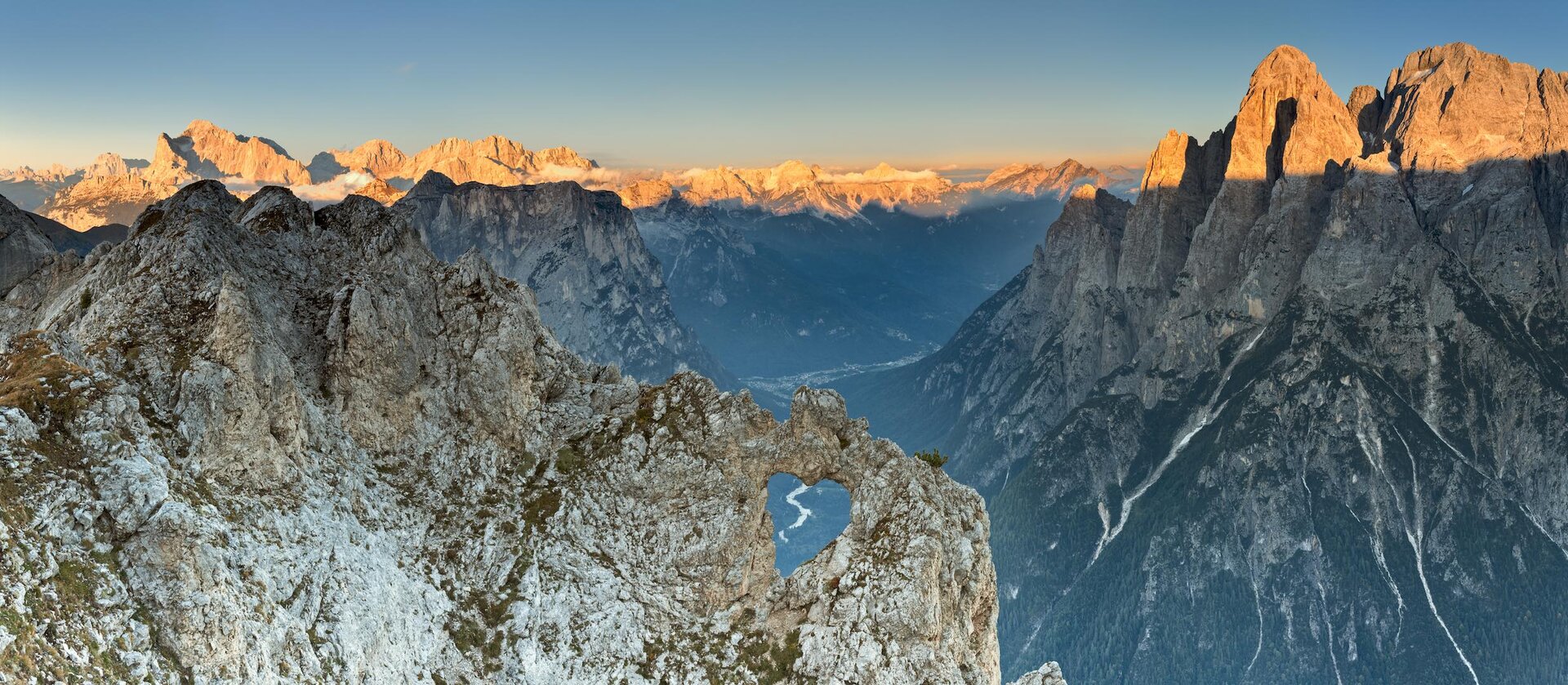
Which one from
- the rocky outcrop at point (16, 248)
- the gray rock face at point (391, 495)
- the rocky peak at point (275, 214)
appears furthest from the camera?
the rocky outcrop at point (16, 248)

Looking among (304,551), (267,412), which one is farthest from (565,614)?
(267,412)

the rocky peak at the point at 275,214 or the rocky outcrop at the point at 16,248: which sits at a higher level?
the rocky peak at the point at 275,214

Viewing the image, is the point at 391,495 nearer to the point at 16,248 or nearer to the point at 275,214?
the point at 275,214

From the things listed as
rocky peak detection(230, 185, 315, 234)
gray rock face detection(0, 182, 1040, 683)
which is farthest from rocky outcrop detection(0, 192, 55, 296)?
rocky peak detection(230, 185, 315, 234)

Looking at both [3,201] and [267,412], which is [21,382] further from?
[3,201]

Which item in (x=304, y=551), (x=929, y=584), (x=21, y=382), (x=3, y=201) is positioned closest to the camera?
(x=21, y=382)

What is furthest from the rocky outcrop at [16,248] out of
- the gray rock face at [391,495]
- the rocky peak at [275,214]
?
the rocky peak at [275,214]

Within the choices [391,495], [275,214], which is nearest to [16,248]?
[275,214]

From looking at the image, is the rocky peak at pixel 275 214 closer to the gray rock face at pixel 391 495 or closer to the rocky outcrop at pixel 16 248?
the gray rock face at pixel 391 495

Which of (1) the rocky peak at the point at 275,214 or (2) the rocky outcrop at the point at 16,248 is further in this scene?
(2) the rocky outcrop at the point at 16,248
